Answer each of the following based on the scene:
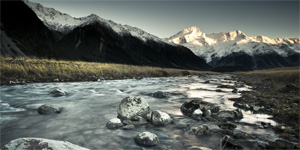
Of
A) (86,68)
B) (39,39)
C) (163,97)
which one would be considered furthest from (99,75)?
(39,39)

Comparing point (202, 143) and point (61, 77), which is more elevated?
point (61, 77)

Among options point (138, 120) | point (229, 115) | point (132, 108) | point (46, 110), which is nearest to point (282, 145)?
point (229, 115)

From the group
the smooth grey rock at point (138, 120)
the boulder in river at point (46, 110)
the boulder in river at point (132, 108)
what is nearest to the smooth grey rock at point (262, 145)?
the smooth grey rock at point (138, 120)

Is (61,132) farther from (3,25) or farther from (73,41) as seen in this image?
(73,41)

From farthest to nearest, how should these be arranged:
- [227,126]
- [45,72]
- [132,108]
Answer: [45,72] → [132,108] → [227,126]

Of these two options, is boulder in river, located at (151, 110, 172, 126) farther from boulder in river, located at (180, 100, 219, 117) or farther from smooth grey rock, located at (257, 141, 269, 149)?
smooth grey rock, located at (257, 141, 269, 149)

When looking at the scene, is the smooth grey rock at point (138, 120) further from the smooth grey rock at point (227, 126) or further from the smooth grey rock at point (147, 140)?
the smooth grey rock at point (227, 126)

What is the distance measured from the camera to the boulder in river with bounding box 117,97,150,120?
6.15 m

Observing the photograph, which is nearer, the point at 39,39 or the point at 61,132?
the point at 61,132

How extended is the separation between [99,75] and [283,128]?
21.6m

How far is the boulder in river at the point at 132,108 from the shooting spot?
615 centimetres

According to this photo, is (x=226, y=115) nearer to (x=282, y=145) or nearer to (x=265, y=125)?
(x=265, y=125)

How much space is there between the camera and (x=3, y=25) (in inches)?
3354

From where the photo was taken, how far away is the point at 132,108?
6199 mm
